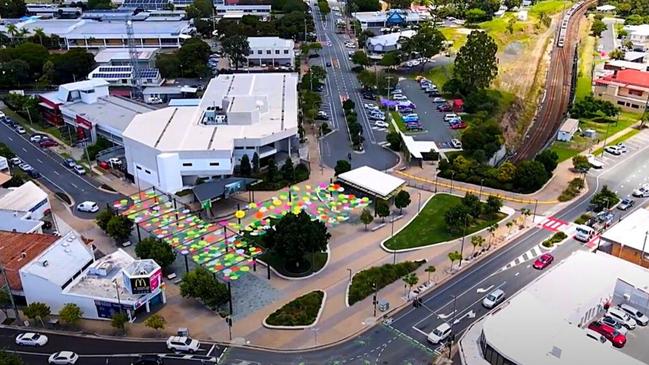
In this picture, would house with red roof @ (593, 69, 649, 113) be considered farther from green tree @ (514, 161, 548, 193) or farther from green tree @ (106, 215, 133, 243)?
green tree @ (106, 215, 133, 243)

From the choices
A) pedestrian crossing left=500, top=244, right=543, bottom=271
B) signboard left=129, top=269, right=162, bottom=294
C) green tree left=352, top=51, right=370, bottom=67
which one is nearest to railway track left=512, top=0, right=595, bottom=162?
pedestrian crossing left=500, top=244, right=543, bottom=271

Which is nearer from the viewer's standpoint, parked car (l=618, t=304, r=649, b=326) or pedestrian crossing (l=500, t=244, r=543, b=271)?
parked car (l=618, t=304, r=649, b=326)

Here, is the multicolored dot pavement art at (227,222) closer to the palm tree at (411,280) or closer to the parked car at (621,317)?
the palm tree at (411,280)

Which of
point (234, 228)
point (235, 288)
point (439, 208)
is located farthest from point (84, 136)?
point (439, 208)

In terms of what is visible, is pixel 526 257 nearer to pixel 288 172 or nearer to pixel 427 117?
pixel 288 172

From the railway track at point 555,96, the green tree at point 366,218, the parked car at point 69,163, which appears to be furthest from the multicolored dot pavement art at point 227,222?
the railway track at point 555,96

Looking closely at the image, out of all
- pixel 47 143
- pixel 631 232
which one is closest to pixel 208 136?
pixel 47 143
